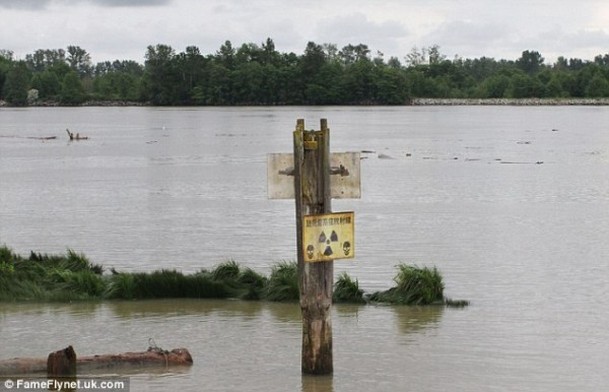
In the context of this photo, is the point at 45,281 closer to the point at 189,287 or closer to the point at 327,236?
the point at 189,287

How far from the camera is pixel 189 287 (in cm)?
1769

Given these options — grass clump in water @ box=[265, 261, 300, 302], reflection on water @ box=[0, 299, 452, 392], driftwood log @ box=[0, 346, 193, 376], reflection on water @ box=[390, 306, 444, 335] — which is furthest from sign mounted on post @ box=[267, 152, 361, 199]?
grass clump in water @ box=[265, 261, 300, 302]

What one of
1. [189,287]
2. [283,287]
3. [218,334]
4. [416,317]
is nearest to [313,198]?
[218,334]

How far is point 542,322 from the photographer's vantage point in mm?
16875

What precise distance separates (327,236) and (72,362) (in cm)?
289

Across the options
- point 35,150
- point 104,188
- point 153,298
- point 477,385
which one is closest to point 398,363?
point 477,385

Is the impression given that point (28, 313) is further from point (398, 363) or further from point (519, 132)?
point (519, 132)

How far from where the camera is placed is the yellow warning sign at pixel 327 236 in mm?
11477

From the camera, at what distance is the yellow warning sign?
37.7 ft

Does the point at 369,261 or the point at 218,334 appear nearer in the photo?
the point at 218,334

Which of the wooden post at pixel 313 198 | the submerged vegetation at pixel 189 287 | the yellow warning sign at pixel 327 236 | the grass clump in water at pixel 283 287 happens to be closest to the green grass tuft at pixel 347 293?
the submerged vegetation at pixel 189 287

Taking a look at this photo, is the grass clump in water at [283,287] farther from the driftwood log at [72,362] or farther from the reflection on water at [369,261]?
the driftwood log at [72,362]

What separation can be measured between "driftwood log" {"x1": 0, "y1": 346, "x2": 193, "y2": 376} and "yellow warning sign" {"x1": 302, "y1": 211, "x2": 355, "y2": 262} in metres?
2.36

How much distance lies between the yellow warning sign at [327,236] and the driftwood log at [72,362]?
236cm
